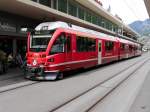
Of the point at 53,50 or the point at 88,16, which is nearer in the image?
the point at 53,50

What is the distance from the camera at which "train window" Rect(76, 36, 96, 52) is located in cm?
1942

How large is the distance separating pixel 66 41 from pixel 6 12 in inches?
303

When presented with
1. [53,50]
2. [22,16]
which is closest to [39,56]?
[53,50]

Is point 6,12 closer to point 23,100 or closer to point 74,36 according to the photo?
point 74,36

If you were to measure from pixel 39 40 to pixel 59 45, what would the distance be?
3.76ft

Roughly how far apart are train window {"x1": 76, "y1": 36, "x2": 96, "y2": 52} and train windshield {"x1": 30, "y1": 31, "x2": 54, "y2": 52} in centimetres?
309

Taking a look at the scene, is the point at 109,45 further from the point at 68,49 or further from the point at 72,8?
the point at 68,49

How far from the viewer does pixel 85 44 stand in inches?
819

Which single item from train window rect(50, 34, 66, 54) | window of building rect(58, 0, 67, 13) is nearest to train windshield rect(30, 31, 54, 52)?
train window rect(50, 34, 66, 54)

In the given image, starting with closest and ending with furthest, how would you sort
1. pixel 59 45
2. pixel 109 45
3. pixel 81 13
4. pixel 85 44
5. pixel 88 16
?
pixel 59 45, pixel 85 44, pixel 109 45, pixel 81 13, pixel 88 16

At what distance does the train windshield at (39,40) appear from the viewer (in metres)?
16.2

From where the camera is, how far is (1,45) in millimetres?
23641

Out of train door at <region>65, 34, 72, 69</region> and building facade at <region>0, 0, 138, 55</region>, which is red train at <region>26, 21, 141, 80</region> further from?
building facade at <region>0, 0, 138, 55</region>

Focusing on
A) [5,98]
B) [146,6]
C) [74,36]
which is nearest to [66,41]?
[74,36]
